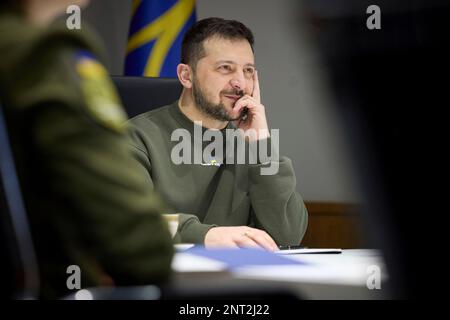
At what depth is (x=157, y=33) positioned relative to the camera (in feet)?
7.68

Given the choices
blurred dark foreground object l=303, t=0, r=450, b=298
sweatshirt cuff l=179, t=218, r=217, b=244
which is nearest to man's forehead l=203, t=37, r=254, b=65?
sweatshirt cuff l=179, t=218, r=217, b=244

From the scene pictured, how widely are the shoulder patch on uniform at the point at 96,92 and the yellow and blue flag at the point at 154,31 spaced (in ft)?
5.95

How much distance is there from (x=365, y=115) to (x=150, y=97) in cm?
146

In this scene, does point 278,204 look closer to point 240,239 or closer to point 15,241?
point 240,239

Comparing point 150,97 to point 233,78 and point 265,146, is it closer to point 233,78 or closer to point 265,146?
point 233,78

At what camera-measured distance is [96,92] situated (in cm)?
45

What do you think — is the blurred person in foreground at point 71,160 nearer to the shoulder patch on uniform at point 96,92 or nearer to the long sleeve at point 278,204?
the shoulder patch on uniform at point 96,92

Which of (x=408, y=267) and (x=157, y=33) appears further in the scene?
(x=157, y=33)

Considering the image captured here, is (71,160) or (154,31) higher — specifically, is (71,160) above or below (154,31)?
below

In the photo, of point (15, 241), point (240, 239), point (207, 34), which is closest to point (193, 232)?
point (240, 239)

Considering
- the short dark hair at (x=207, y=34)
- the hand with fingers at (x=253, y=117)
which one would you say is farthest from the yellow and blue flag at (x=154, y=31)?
the hand with fingers at (x=253, y=117)

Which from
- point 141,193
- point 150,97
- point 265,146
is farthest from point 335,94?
point 150,97

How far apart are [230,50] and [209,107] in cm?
17

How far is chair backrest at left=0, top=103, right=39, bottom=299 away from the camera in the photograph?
0.42 meters
